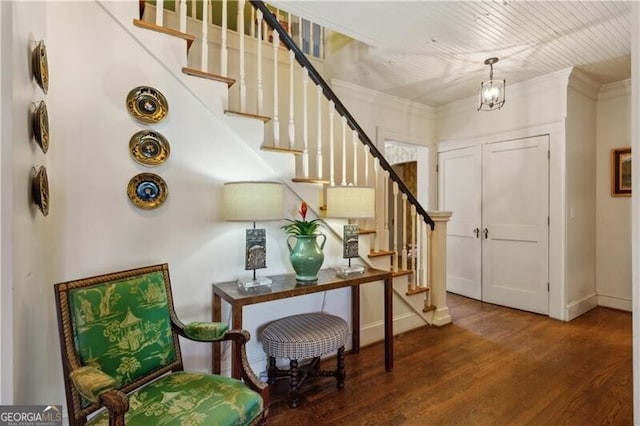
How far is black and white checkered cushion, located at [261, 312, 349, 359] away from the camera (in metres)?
1.98

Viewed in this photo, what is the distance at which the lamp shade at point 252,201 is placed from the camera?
1.86 metres

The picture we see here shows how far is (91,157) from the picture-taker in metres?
1.76

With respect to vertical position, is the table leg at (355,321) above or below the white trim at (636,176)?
below

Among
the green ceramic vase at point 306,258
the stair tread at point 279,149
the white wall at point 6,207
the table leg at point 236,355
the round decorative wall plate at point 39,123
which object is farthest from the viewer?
the stair tread at point 279,149

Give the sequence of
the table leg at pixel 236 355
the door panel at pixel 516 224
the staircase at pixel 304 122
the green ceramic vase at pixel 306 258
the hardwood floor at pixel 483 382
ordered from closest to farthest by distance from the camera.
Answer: the table leg at pixel 236 355 < the hardwood floor at pixel 483 382 < the green ceramic vase at pixel 306 258 < the staircase at pixel 304 122 < the door panel at pixel 516 224

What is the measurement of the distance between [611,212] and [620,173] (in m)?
0.45

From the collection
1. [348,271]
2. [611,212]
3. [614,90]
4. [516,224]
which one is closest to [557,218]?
[516,224]

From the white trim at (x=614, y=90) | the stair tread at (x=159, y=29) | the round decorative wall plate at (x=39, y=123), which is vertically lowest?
the round decorative wall plate at (x=39, y=123)

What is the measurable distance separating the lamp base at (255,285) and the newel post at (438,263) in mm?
1937

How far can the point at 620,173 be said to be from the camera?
12.1ft

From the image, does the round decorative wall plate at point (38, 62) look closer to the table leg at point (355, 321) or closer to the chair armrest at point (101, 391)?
the chair armrest at point (101, 391)

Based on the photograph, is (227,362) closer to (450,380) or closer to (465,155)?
(450,380)

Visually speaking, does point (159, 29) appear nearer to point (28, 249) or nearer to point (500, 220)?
point (28, 249)

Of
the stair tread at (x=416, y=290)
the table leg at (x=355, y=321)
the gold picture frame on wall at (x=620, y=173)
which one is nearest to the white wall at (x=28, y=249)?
the table leg at (x=355, y=321)
